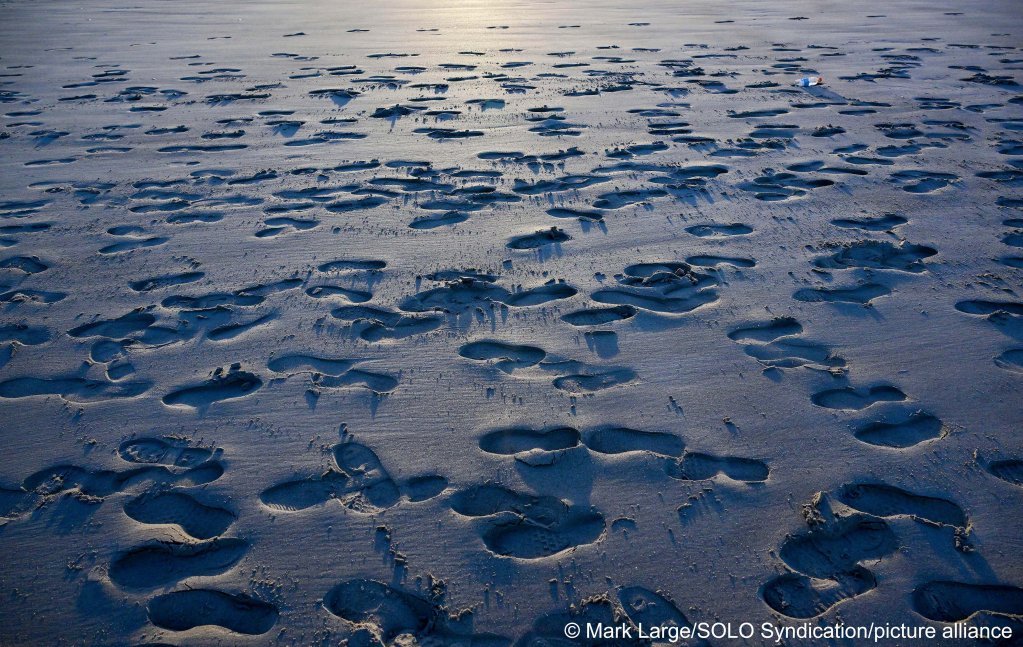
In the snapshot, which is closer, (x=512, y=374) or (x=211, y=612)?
(x=211, y=612)

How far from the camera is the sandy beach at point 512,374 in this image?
82.9 inches

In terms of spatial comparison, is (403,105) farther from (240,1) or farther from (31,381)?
(240,1)

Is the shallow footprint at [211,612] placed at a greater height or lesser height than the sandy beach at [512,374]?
lesser

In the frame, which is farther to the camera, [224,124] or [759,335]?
[224,124]

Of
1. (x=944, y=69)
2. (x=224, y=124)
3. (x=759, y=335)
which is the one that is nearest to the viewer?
(x=759, y=335)

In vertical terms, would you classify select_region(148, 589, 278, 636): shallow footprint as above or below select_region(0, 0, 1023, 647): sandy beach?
below

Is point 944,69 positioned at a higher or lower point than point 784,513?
higher

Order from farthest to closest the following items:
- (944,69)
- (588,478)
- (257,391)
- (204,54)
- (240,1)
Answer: (240,1), (204,54), (944,69), (257,391), (588,478)

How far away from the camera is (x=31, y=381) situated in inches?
120

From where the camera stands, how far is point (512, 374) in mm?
3041

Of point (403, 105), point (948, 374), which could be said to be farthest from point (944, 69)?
point (948, 374)

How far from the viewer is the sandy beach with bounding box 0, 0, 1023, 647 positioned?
2105mm

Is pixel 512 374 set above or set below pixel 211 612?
above

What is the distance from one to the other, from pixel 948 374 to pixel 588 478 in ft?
4.99
